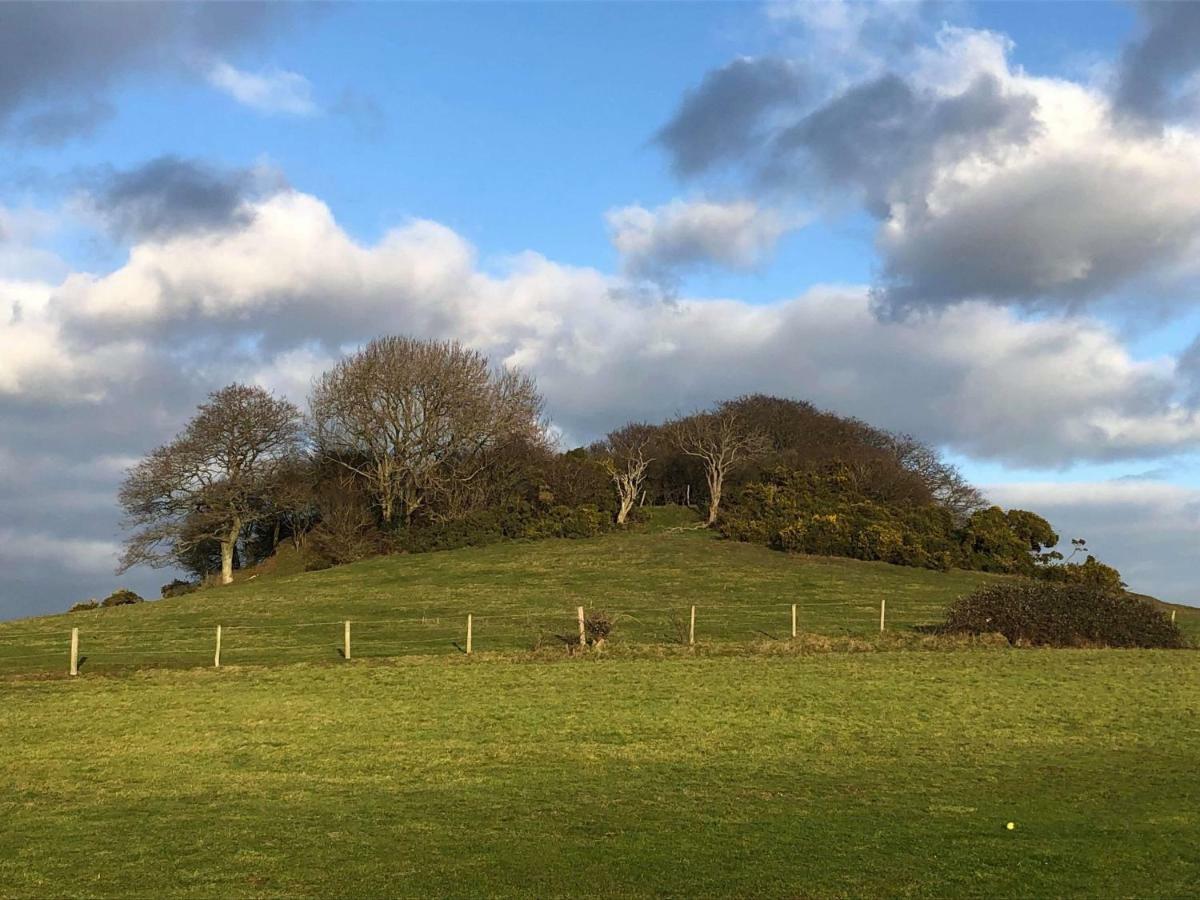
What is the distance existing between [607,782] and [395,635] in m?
23.3

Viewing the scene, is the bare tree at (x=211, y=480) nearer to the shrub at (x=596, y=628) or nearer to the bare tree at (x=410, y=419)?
the bare tree at (x=410, y=419)

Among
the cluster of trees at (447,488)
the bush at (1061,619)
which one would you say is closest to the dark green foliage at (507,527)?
the cluster of trees at (447,488)

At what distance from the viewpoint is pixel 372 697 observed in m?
23.2

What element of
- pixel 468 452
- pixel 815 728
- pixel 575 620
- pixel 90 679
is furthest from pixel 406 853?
pixel 468 452

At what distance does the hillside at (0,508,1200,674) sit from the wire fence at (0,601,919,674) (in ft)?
0.33

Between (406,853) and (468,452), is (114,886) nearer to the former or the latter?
(406,853)

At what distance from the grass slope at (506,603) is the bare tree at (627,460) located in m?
3.18

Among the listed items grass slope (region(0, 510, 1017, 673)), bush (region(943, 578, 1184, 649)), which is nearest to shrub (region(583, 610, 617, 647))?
grass slope (region(0, 510, 1017, 673))

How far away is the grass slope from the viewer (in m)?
34.8

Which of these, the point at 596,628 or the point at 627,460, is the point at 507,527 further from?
the point at 596,628

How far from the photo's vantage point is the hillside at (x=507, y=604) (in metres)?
34.7

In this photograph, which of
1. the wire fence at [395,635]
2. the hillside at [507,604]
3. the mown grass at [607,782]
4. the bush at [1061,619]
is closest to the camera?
the mown grass at [607,782]

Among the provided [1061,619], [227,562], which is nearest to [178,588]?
[227,562]

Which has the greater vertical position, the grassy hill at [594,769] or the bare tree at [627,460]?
the bare tree at [627,460]
